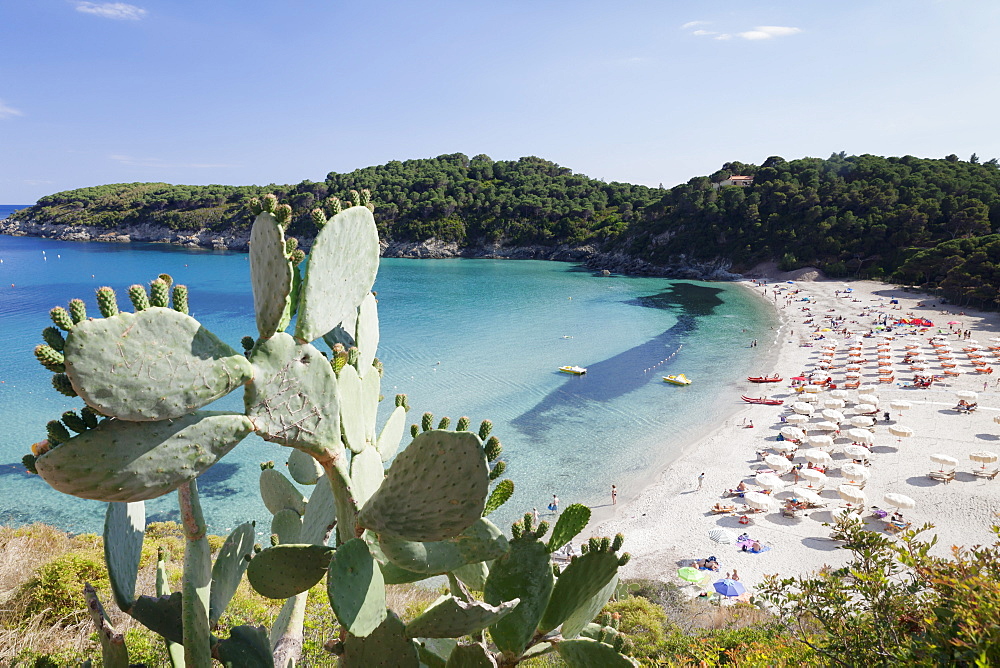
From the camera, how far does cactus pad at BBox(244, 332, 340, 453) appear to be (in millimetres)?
1989

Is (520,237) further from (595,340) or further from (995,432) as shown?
(995,432)

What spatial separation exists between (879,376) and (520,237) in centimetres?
6944

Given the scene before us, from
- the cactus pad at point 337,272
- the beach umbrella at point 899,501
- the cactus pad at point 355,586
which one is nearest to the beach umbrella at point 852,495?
the beach umbrella at point 899,501

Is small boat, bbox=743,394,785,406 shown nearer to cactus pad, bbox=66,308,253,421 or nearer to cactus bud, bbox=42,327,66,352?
cactus pad, bbox=66,308,253,421

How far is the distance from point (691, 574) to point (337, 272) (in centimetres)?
1152

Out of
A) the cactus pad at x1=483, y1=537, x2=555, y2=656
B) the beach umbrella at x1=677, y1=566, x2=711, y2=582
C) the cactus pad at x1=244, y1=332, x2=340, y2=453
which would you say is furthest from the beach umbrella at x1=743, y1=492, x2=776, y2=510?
the cactus pad at x1=244, y1=332, x2=340, y2=453

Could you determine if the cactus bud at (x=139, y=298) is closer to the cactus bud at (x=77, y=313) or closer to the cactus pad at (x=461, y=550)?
the cactus bud at (x=77, y=313)

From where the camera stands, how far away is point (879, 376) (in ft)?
79.3

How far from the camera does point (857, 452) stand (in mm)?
16562

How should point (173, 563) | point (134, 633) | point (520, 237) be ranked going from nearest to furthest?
point (134, 633)
point (173, 563)
point (520, 237)

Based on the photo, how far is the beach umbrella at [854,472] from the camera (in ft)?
48.2

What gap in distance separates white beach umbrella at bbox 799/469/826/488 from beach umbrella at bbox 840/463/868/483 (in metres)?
0.56

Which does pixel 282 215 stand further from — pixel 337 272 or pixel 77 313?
pixel 77 313

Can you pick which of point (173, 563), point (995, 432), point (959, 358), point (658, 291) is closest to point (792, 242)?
point (658, 291)
